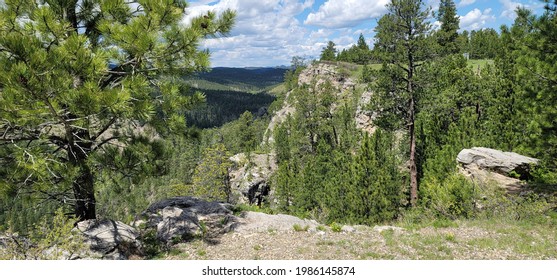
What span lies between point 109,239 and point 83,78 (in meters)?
4.14

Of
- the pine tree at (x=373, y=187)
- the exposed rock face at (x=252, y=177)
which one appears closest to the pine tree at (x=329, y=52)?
the exposed rock face at (x=252, y=177)

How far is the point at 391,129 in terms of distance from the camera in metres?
18.2

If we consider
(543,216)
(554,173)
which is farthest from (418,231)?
(554,173)

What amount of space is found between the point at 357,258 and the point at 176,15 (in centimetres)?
707

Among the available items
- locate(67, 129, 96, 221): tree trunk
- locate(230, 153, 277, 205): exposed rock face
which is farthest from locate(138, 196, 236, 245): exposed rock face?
locate(230, 153, 277, 205): exposed rock face

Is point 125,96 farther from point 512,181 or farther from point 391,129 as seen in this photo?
point 512,181

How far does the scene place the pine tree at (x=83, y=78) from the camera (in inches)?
202

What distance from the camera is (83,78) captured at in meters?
5.84

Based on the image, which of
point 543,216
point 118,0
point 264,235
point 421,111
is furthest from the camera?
point 421,111

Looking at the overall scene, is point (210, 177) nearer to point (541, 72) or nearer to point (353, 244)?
point (353, 244)

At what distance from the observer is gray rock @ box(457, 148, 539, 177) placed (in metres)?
15.5

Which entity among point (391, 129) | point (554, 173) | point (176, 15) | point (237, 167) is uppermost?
point (176, 15)

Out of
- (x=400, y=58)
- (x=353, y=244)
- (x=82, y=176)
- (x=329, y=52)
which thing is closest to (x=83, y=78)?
(x=82, y=176)

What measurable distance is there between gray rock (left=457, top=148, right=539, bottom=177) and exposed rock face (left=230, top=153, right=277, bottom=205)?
1262 inches
